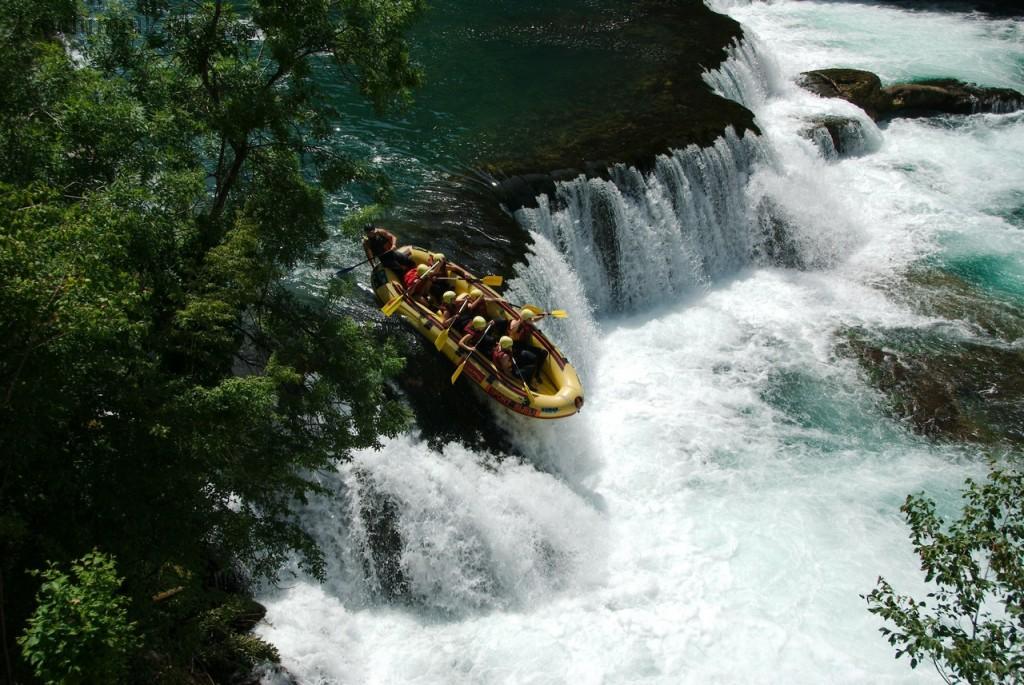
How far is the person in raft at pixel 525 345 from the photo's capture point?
42.0ft

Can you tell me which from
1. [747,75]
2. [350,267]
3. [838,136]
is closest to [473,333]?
[350,267]

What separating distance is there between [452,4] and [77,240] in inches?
812

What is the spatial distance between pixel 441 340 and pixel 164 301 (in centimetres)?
517

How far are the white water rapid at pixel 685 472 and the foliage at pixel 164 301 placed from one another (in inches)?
63.4

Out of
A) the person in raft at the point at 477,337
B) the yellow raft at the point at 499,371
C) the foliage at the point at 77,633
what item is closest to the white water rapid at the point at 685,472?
the yellow raft at the point at 499,371

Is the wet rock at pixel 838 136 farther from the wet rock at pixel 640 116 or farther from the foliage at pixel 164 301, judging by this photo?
the foliage at pixel 164 301

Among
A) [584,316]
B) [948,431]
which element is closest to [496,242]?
[584,316]

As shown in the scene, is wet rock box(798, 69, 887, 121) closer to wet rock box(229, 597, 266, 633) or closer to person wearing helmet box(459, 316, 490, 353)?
person wearing helmet box(459, 316, 490, 353)

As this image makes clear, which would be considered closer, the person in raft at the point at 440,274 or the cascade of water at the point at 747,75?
the person in raft at the point at 440,274

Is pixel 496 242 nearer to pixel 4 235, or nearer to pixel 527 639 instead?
pixel 527 639

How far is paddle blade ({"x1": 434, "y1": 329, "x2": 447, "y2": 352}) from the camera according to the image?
40.4ft

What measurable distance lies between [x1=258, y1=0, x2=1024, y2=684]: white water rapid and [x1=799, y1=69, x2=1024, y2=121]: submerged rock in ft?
10.2

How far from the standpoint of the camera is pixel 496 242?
1473 cm

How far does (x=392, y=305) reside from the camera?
12500 millimetres
